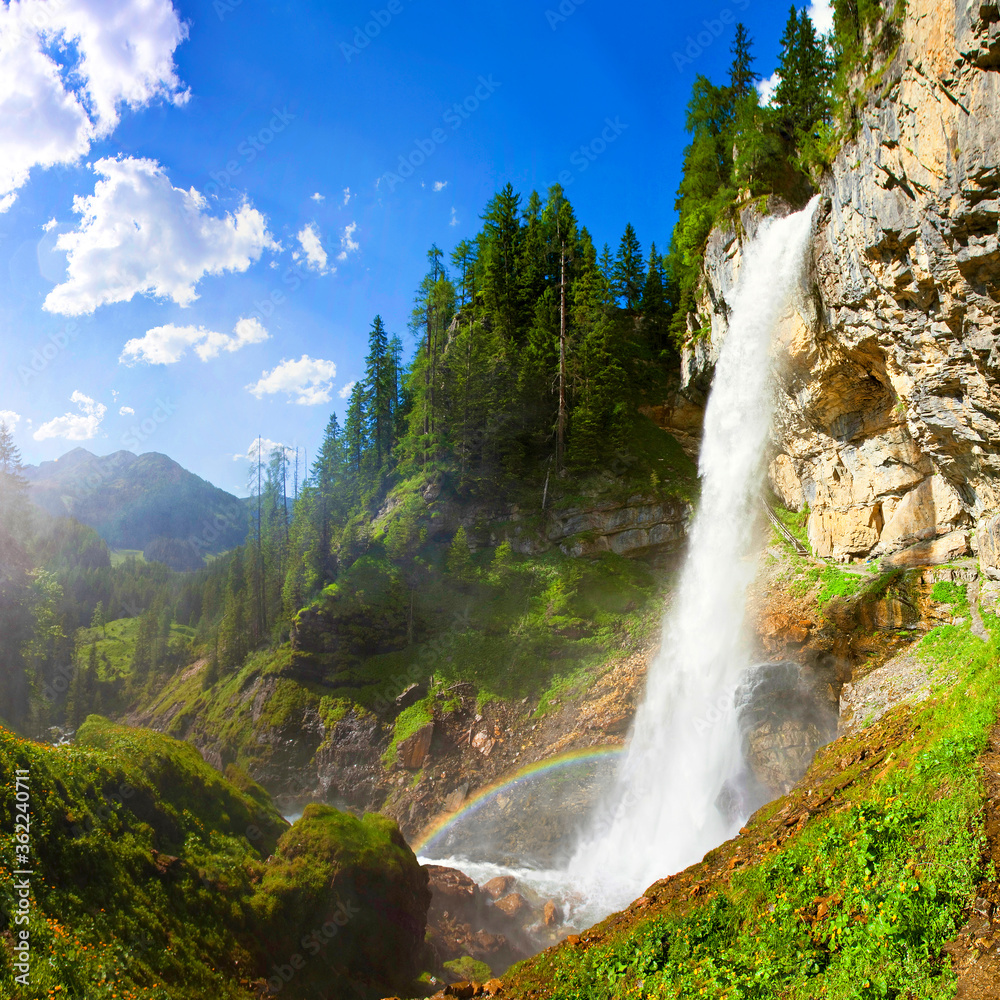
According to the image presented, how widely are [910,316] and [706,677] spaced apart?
13.0 meters

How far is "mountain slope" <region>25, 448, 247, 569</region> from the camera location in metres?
140

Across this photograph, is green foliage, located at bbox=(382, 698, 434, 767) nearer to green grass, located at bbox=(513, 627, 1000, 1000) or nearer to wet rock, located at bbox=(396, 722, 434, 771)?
wet rock, located at bbox=(396, 722, 434, 771)

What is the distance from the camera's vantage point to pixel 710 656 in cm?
1967

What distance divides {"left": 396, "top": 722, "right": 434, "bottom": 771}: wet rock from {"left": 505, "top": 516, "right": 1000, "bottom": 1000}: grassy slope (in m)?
14.0

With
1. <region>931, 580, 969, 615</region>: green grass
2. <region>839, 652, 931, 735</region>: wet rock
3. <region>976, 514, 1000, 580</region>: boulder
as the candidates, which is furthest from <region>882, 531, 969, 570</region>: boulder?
<region>839, 652, 931, 735</region>: wet rock

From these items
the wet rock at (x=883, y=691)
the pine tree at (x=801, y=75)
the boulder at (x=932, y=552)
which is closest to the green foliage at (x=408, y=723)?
the wet rock at (x=883, y=691)

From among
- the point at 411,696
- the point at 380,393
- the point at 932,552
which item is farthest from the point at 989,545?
the point at 380,393

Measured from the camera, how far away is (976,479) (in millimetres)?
13797

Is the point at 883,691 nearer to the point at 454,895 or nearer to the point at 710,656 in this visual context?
the point at 710,656

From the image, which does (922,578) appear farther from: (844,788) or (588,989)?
(588,989)

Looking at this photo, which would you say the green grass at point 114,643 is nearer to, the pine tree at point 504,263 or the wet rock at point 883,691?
the pine tree at point 504,263

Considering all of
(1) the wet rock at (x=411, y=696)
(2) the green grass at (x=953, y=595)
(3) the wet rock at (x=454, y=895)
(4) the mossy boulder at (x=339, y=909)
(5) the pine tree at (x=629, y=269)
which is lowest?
(3) the wet rock at (x=454, y=895)

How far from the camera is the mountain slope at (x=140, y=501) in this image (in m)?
140

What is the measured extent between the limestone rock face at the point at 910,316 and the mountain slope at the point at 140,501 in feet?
451
